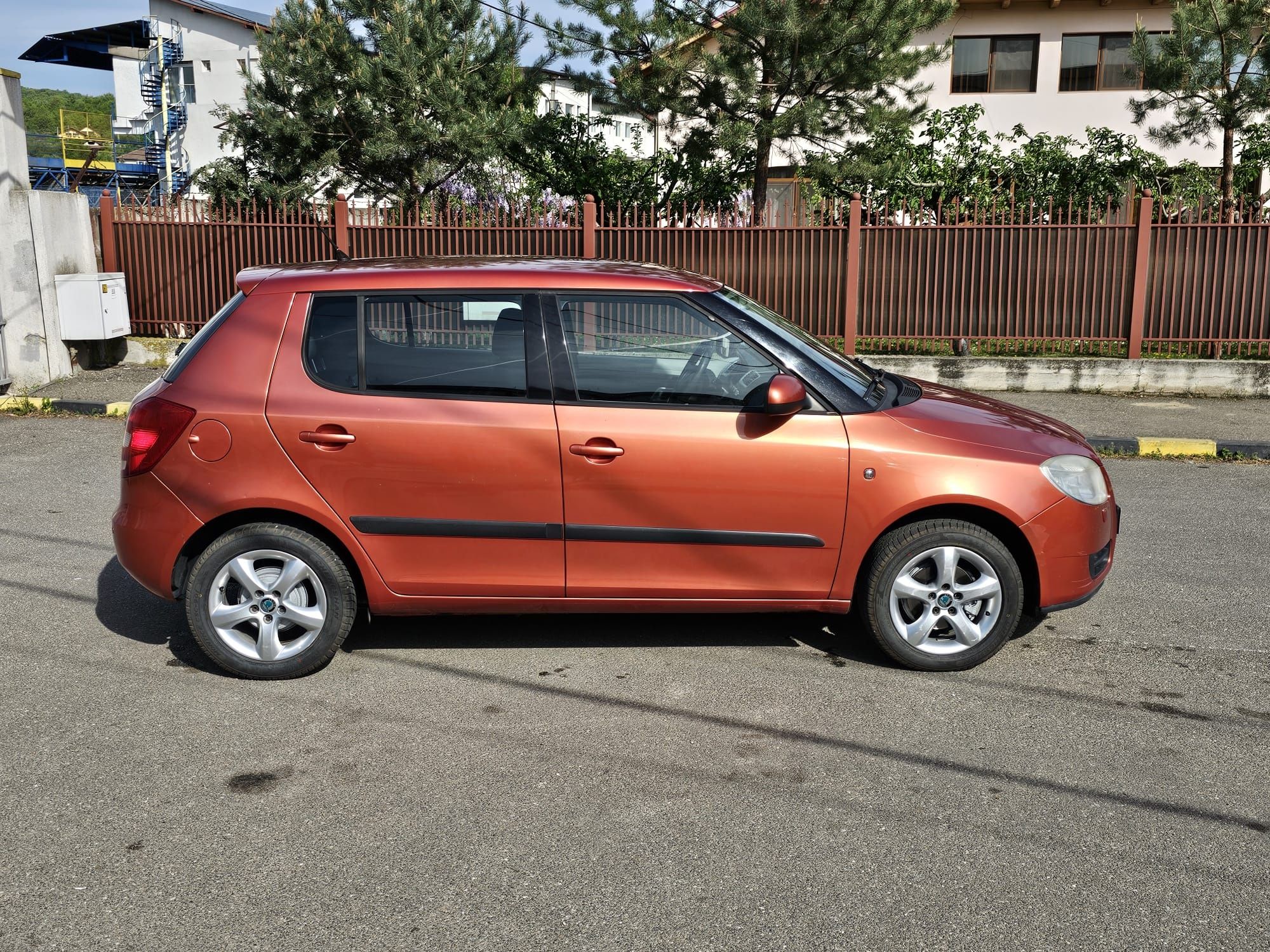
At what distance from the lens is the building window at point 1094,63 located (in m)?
25.4

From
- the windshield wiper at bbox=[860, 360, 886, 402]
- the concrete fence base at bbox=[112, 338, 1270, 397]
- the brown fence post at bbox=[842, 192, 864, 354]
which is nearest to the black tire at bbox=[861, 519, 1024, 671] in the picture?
the windshield wiper at bbox=[860, 360, 886, 402]

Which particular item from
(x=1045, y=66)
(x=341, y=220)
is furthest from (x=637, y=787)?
(x=1045, y=66)

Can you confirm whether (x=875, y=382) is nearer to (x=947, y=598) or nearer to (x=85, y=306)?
(x=947, y=598)

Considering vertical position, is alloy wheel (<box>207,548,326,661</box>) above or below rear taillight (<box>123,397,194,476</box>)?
below

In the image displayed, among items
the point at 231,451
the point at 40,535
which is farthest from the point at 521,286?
the point at 40,535

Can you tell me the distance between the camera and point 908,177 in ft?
60.1

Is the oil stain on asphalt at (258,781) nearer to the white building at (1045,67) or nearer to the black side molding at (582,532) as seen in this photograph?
the black side molding at (582,532)

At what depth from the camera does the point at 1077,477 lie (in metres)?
4.87

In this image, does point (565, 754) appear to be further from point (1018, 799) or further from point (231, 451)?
point (231, 451)

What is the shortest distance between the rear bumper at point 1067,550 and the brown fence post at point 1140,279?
9.02 m

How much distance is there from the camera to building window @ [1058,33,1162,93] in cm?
2539

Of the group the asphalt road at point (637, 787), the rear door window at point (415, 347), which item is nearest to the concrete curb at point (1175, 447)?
the asphalt road at point (637, 787)

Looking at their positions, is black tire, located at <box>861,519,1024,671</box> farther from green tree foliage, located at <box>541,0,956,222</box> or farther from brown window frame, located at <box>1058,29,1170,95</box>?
brown window frame, located at <box>1058,29,1170,95</box>

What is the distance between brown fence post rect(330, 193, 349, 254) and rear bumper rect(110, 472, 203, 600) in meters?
9.85
